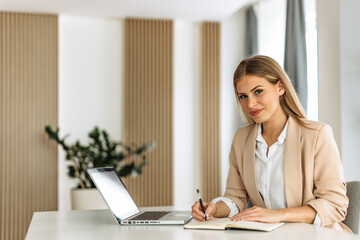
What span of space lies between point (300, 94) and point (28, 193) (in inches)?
134

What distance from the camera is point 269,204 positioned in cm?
222

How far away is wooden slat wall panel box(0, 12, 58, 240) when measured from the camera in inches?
232

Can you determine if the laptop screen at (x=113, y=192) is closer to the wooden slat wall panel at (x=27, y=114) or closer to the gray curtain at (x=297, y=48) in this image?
the gray curtain at (x=297, y=48)

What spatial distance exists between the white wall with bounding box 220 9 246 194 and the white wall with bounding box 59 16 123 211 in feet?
4.48

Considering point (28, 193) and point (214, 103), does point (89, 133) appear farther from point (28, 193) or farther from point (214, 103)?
point (214, 103)

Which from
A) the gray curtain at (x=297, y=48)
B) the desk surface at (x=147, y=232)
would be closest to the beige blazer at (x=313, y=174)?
the desk surface at (x=147, y=232)

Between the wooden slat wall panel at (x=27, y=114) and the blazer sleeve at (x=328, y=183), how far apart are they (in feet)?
14.4

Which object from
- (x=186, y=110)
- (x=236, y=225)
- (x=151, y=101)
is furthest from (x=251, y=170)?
(x=186, y=110)

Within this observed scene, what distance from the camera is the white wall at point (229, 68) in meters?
6.56

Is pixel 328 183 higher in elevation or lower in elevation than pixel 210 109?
lower

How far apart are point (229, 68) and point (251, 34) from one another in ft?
1.84

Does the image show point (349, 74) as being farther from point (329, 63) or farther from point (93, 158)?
point (93, 158)

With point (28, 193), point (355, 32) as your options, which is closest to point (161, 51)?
point (28, 193)

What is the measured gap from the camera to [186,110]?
21.3 ft
